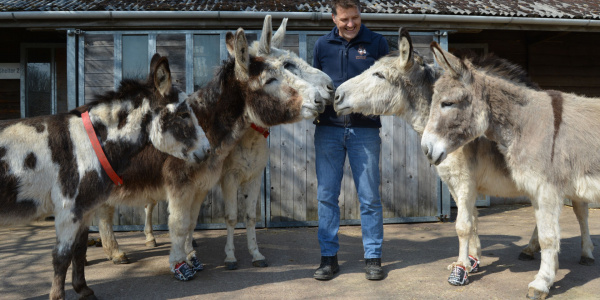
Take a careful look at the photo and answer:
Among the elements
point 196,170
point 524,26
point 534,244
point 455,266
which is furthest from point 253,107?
point 524,26

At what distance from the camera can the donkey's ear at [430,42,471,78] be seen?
381 centimetres

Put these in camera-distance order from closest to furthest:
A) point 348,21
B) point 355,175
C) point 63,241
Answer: point 63,241 < point 348,21 < point 355,175

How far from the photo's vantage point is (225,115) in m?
4.47

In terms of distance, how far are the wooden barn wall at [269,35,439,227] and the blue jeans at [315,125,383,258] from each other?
2751mm

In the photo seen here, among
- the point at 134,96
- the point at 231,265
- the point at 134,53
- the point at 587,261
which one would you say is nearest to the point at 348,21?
the point at 134,96

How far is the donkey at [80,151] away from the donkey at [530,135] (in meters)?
2.18

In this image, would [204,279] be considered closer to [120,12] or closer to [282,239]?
[282,239]

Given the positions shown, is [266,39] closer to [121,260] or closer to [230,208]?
[230,208]

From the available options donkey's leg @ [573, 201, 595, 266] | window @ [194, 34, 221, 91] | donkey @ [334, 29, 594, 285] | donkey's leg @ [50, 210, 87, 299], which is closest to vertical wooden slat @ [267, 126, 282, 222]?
window @ [194, 34, 221, 91]

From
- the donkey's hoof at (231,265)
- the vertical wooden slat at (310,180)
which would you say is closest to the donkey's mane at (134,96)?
the donkey's hoof at (231,265)

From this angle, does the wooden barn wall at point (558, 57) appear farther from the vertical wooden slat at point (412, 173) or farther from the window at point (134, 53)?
the window at point (134, 53)

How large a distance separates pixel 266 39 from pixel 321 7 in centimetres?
318

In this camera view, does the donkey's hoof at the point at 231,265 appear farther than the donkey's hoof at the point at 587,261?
Yes

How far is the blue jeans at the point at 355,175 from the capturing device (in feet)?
14.1
